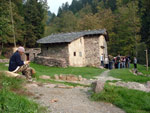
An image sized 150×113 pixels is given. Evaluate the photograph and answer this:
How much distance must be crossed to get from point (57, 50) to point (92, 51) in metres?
4.99

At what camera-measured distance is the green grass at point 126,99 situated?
4875 millimetres

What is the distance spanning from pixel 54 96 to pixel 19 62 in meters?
2.39

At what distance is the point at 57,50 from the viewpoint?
22047 millimetres

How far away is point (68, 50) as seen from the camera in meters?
21.1

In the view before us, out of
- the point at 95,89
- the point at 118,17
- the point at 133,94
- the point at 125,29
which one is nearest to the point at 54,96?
the point at 95,89

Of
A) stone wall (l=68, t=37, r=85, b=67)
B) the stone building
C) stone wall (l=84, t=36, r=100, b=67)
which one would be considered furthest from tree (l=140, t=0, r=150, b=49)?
stone wall (l=68, t=37, r=85, b=67)

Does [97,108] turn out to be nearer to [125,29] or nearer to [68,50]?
[68,50]

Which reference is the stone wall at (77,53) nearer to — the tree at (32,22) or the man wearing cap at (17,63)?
the man wearing cap at (17,63)

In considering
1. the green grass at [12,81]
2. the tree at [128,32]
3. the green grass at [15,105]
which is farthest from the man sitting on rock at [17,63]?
the tree at [128,32]

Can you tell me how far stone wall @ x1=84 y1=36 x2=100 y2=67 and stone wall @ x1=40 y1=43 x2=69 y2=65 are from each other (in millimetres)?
3737

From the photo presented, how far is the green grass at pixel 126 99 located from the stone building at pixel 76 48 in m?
15.3

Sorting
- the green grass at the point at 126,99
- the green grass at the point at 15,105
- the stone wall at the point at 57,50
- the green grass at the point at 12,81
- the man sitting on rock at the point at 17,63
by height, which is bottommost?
the green grass at the point at 126,99

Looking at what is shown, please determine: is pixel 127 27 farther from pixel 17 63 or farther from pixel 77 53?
pixel 17 63

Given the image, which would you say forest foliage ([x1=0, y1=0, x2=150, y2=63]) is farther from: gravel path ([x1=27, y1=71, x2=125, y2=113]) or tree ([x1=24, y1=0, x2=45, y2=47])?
gravel path ([x1=27, y1=71, x2=125, y2=113])
